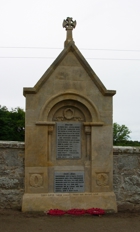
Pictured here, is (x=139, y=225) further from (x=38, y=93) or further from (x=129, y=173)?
(x=38, y=93)

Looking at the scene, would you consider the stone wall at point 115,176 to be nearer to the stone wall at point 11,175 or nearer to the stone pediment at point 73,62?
the stone wall at point 11,175

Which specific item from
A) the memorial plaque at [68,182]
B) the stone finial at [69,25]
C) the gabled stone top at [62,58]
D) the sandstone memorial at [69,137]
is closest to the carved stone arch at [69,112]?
the sandstone memorial at [69,137]

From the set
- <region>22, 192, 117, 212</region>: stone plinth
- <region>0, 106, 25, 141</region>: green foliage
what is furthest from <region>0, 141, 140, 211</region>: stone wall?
<region>0, 106, 25, 141</region>: green foliage

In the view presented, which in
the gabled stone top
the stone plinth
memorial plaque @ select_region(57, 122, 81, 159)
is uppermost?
the gabled stone top

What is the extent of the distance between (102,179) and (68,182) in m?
0.89

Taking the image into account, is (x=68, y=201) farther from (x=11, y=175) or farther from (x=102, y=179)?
(x=11, y=175)

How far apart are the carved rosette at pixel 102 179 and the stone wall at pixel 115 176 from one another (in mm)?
343

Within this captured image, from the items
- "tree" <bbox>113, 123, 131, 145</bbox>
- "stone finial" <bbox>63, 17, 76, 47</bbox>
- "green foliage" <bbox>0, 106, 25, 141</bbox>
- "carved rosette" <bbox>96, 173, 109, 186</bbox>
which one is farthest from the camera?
"tree" <bbox>113, 123, 131, 145</bbox>

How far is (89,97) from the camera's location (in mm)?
8016

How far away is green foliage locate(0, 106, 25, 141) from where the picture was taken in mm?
34162

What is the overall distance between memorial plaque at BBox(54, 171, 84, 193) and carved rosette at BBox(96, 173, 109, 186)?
0.41 m

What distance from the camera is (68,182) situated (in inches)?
311

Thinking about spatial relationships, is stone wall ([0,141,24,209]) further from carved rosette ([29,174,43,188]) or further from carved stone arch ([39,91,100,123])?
carved stone arch ([39,91,100,123])

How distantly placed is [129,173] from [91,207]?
1429 mm
